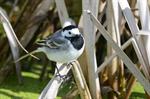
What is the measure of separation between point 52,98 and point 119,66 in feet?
2.05

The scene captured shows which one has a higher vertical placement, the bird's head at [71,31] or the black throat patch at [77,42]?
the bird's head at [71,31]

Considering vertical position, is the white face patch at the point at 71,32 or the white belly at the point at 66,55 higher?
the white face patch at the point at 71,32

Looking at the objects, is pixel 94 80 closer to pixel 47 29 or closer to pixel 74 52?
pixel 74 52

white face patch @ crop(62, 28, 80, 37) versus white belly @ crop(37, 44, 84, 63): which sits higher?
white face patch @ crop(62, 28, 80, 37)

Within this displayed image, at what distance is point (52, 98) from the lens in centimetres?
177

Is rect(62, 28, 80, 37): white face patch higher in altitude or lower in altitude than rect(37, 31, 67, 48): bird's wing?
higher

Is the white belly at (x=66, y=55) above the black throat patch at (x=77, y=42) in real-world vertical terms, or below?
below

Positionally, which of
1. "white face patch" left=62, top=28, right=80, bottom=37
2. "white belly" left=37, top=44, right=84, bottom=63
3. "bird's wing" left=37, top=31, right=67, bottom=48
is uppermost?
"white face patch" left=62, top=28, right=80, bottom=37

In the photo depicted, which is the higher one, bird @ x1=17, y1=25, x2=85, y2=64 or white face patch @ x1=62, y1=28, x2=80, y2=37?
white face patch @ x1=62, y1=28, x2=80, y2=37

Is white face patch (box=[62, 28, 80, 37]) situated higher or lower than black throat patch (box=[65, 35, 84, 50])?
higher

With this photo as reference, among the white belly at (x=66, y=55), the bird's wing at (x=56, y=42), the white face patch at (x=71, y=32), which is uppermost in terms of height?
the white face patch at (x=71, y=32)

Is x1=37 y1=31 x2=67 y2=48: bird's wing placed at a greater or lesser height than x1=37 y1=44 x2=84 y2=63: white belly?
greater

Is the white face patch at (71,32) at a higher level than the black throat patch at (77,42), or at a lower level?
higher

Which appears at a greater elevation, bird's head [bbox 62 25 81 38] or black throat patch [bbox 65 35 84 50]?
bird's head [bbox 62 25 81 38]
